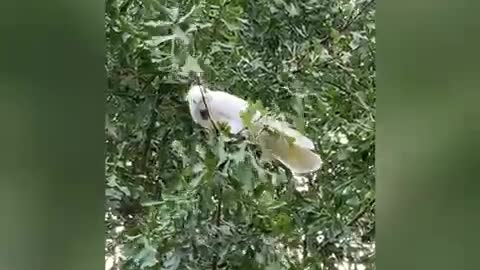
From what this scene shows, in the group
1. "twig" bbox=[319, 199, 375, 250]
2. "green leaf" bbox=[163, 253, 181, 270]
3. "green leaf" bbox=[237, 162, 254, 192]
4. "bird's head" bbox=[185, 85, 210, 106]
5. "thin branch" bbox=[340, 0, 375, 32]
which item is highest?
"thin branch" bbox=[340, 0, 375, 32]

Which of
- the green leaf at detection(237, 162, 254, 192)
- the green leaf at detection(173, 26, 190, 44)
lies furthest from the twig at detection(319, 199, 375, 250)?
the green leaf at detection(173, 26, 190, 44)

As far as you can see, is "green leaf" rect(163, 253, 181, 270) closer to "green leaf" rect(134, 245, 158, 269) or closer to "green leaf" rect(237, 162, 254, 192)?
"green leaf" rect(134, 245, 158, 269)

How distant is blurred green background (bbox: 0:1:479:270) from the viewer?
0.48 metres

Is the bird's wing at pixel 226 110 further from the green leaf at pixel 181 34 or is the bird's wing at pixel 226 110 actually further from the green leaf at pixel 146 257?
the green leaf at pixel 146 257

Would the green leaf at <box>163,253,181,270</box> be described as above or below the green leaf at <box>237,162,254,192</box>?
below

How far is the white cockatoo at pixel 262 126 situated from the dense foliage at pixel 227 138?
0.06 ft

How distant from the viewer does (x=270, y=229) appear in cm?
102

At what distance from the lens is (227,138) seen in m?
1.02

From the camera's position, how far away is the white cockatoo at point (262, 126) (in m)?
0.99

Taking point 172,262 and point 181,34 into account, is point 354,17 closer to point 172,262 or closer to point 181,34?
point 181,34

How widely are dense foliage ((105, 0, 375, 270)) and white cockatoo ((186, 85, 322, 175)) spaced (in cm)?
2
